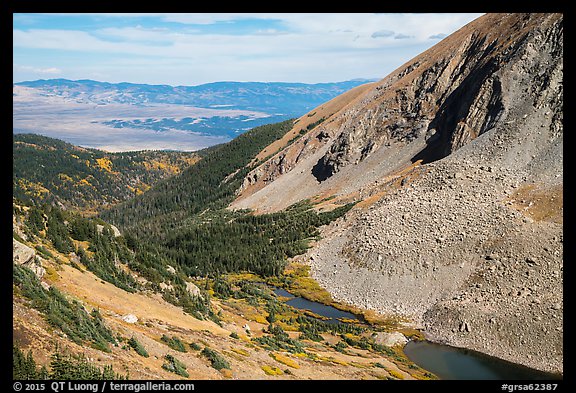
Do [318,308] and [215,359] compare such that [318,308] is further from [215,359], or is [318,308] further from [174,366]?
[174,366]

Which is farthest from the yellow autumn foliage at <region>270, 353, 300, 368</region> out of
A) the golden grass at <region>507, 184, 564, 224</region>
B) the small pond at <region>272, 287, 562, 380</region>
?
the golden grass at <region>507, 184, 564, 224</region>

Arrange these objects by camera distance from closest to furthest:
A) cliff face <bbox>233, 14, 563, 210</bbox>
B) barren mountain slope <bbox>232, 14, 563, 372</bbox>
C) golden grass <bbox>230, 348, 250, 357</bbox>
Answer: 1. golden grass <bbox>230, 348, 250, 357</bbox>
2. barren mountain slope <bbox>232, 14, 563, 372</bbox>
3. cliff face <bbox>233, 14, 563, 210</bbox>

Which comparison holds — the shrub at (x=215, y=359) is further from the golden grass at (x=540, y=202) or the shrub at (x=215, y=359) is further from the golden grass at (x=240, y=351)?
the golden grass at (x=540, y=202)

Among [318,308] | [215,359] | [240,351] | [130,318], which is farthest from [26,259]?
[318,308]

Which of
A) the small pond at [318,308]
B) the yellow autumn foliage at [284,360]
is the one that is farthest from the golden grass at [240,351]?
the small pond at [318,308]

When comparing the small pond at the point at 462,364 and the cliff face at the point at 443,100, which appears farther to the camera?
the cliff face at the point at 443,100

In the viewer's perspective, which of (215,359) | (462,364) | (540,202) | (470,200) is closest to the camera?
(215,359)

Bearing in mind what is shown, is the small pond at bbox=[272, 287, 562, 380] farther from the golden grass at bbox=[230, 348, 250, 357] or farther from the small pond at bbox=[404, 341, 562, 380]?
the golden grass at bbox=[230, 348, 250, 357]
